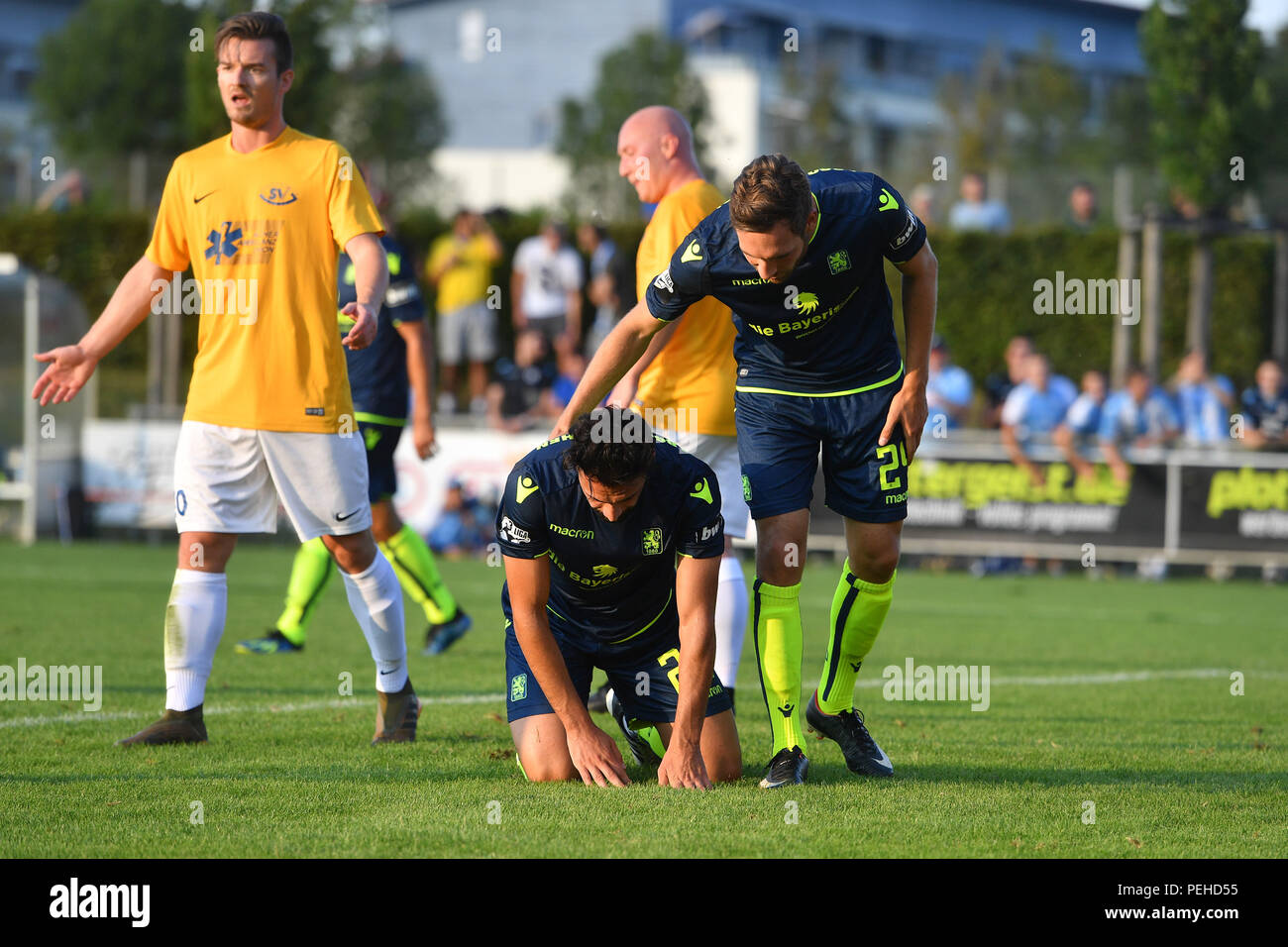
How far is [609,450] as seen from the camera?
5.01 m

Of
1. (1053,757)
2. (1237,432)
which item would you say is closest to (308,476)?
(1053,757)

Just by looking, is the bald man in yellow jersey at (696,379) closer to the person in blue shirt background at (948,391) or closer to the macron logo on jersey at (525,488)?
the macron logo on jersey at (525,488)

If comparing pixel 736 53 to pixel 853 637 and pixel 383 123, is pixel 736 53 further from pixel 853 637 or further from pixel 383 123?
pixel 853 637

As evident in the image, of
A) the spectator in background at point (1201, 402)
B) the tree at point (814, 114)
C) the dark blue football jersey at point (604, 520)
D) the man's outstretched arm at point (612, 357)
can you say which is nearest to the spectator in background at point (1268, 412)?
the spectator in background at point (1201, 402)

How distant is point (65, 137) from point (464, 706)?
Result: 139 ft

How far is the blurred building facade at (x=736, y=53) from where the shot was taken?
53812 millimetres

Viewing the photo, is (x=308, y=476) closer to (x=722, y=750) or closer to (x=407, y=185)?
(x=722, y=750)

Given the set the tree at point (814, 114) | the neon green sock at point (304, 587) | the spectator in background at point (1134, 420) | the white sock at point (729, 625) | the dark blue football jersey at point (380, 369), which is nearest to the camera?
the white sock at point (729, 625)

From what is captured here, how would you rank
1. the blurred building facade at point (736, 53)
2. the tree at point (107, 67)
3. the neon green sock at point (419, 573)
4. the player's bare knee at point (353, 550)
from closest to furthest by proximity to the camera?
1. the player's bare knee at point (353, 550)
2. the neon green sock at point (419, 573)
3. the tree at point (107, 67)
4. the blurred building facade at point (736, 53)

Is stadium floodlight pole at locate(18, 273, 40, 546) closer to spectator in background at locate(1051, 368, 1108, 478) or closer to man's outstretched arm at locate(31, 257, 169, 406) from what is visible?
spectator in background at locate(1051, 368, 1108, 478)

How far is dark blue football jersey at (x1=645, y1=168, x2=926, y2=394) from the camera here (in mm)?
5715

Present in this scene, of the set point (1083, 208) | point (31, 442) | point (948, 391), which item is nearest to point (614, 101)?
point (1083, 208)

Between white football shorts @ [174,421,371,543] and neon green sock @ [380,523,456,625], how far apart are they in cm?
331

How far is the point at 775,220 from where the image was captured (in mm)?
5250
